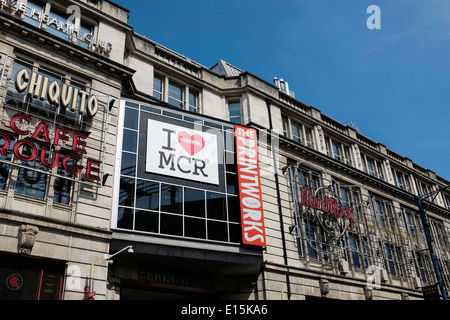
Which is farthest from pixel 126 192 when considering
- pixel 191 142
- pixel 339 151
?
pixel 339 151

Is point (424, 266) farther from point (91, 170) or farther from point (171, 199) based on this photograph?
point (91, 170)

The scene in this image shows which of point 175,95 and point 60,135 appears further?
point 175,95

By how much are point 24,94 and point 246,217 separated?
41.6 feet

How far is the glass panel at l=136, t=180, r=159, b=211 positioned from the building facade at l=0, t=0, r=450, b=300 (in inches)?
2.1

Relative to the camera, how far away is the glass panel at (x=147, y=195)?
19188mm

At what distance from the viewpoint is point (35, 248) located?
1547cm

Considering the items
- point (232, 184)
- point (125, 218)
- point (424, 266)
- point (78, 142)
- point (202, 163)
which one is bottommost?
point (125, 218)

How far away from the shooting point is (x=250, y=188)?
23094 millimetres

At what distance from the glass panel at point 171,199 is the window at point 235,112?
934 cm

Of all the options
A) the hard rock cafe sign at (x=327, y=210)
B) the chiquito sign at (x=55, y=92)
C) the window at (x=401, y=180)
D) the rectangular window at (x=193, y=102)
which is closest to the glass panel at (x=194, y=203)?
the chiquito sign at (x=55, y=92)

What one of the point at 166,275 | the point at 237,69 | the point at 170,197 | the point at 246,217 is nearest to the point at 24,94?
the point at 170,197

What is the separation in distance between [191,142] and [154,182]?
136 inches

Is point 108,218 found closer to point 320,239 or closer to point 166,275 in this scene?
point 166,275

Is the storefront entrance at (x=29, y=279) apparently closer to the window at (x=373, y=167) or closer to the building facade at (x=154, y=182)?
the building facade at (x=154, y=182)
